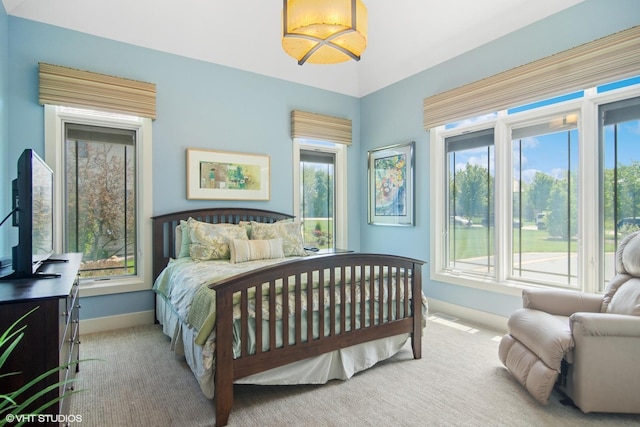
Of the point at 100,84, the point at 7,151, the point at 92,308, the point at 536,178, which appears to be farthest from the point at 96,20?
the point at 536,178

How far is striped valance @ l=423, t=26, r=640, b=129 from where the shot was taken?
2.54 m

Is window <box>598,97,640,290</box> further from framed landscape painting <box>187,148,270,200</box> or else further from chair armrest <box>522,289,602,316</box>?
framed landscape painting <box>187,148,270,200</box>

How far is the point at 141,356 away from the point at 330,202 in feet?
10.0

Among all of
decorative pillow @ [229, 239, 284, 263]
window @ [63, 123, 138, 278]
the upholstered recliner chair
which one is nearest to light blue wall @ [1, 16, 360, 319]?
window @ [63, 123, 138, 278]

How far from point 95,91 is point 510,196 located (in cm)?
417

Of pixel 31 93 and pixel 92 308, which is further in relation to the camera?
pixel 92 308

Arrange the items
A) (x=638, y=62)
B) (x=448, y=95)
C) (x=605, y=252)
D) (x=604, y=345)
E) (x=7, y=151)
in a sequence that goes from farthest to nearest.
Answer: (x=448, y=95) → (x=7, y=151) → (x=605, y=252) → (x=638, y=62) → (x=604, y=345)

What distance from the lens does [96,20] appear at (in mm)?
3285

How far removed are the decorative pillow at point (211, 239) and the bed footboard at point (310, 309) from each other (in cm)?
125

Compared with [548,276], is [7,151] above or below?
above

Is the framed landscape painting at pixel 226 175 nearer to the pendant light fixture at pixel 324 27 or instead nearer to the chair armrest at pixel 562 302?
the pendant light fixture at pixel 324 27

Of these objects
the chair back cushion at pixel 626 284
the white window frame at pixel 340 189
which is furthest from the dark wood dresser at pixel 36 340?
the white window frame at pixel 340 189

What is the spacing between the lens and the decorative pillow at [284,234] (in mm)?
3572

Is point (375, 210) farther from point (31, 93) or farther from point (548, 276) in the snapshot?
point (31, 93)
